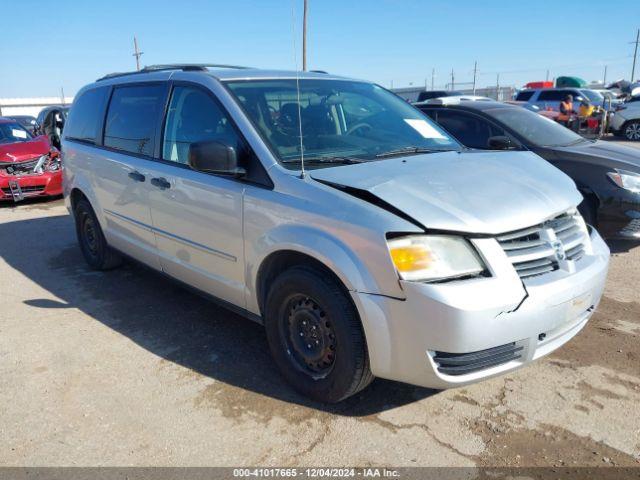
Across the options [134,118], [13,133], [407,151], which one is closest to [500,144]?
[407,151]

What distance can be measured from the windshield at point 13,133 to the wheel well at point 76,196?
213 inches

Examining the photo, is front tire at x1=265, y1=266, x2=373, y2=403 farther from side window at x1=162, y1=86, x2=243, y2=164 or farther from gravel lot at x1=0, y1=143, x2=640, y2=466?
side window at x1=162, y1=86, x2=243, y2=164

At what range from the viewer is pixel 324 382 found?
9.57 feet

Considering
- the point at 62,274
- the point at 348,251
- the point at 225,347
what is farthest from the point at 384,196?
the point at 62,274

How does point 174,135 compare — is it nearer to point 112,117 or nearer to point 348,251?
point 112,117

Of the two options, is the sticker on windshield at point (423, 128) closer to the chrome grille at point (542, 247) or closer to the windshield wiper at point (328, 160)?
the windshield wiper at point (328, 160)

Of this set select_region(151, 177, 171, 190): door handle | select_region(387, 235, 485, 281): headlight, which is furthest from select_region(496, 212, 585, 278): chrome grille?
select_region(151, 177, 171, 190): door handle

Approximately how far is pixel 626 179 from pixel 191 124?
434 cm

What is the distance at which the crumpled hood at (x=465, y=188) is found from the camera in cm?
254

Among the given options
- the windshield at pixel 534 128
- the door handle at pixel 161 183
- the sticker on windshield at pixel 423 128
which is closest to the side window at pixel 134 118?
the door handle at pixel 161 183

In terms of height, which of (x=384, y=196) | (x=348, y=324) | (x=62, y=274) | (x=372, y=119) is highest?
(x=372, y=119)

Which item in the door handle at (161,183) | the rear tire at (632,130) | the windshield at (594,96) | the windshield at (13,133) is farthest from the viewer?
the windshield at (594,96)

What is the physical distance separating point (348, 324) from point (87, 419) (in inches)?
61.7

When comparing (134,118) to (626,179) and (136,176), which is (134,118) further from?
(626,179)
